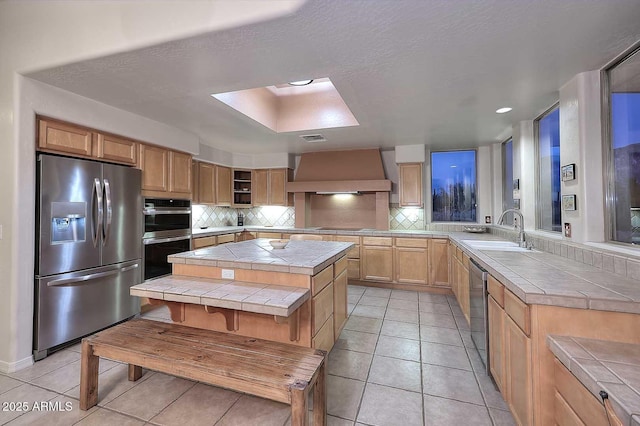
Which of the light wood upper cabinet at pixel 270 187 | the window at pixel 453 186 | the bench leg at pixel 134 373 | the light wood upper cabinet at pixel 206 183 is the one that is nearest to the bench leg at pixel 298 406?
the bench leg at pixel 134 373

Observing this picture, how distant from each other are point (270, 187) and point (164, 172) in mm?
2178

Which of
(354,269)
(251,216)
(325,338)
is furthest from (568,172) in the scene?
(251,216)

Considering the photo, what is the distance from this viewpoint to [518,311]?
1516 millimetres

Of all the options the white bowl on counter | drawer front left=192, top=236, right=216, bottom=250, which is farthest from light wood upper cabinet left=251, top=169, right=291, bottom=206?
the white bowl on counter

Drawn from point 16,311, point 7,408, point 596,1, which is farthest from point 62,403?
point 596,1

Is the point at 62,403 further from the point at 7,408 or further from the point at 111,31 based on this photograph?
the point at 111,31

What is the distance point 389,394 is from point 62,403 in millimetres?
2246

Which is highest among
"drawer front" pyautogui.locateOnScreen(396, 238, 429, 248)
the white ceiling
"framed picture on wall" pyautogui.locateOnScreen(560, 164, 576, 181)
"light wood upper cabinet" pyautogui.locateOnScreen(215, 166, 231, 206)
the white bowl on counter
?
the white ceiling

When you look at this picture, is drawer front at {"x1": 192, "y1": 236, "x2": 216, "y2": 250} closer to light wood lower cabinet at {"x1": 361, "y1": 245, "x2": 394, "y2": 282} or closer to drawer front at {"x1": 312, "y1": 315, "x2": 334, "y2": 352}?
light wood lower cabinet at {"x1": 361, "y1": 245, "x2": 394, "y2": 282}

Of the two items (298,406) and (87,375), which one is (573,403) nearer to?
(298,406)

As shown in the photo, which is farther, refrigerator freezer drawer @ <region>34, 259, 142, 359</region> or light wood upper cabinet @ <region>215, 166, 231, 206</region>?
light wood upper cabinet @ <region>215, 166, 231, 206</region>

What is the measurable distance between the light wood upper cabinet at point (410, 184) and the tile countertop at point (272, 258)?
243cm

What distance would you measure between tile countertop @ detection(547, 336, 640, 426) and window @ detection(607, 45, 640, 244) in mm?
1164

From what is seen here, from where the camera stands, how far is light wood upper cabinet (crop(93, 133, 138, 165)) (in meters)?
2.85
